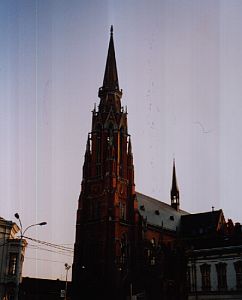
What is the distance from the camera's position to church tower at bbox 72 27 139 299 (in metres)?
64.5

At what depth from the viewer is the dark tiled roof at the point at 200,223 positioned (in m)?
82.2

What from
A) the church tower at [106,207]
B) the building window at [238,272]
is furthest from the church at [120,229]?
the building window at [238,272]

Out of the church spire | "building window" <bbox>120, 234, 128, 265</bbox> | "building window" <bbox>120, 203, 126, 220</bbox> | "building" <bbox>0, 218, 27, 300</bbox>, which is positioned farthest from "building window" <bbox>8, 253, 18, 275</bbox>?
the church spire

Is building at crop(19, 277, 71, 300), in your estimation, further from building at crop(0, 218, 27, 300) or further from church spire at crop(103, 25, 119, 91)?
church spire at crop(103, 25, 119, 91)

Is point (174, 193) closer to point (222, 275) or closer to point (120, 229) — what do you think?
point (120, 229)

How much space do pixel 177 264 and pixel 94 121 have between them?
112 ft

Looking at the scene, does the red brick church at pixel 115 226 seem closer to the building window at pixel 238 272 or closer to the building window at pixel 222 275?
the building window at pixel 222 275

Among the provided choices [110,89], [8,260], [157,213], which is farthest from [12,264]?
[110,89]

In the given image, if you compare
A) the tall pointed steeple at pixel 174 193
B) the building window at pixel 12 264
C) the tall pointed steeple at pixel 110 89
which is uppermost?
the tall pointed steeple at pixel 110 89

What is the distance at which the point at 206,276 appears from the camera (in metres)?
49.1

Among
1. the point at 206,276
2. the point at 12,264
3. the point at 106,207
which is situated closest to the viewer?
the point at 12,264

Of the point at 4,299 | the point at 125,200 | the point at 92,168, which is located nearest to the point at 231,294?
the point at 4,299

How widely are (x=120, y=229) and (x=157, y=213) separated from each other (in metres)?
14.4

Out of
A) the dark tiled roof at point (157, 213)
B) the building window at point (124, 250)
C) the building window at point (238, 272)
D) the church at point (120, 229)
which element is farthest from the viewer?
the dark tiled roof at point (157, 213)
